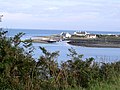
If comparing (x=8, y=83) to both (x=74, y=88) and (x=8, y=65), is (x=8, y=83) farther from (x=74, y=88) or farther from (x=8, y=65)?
(x=74, y=88)

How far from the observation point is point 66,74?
314 inches

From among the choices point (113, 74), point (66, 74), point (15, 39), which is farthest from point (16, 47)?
point (113, 74)

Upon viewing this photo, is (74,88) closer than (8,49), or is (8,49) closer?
(8,49)

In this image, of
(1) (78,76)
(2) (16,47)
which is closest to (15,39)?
(2) (16,47)

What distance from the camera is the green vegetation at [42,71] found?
21.7ft

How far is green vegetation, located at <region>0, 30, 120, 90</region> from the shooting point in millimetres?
6609

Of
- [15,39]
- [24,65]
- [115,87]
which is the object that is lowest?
[115,87]

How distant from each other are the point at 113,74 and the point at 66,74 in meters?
2.30

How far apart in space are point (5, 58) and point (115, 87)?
3388mm

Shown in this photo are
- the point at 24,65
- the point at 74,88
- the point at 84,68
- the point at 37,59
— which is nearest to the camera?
the point at 24,65

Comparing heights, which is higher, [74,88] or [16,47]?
[16,47]

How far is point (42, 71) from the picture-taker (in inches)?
288

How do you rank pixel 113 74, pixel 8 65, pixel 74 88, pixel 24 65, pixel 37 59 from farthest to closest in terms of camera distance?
pixel 113 74 → pixel 74 88 → pixel 37 59 → pixel 24 65 → pixel 8 65

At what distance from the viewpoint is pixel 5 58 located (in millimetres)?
6555
